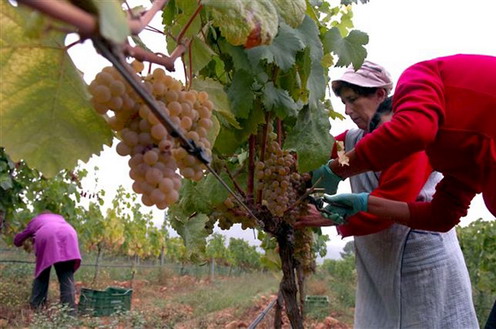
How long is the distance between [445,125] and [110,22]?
181 centimetres

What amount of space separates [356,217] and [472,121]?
786 millimetres

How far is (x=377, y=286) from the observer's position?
2801 mm

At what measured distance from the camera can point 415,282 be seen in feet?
8.69

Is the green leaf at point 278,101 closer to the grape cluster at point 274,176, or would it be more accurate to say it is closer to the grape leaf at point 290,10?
the grape cluster at point 274,176

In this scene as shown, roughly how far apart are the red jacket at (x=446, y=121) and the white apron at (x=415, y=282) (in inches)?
22.5

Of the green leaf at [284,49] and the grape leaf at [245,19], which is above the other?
the green leaf at [284,49]

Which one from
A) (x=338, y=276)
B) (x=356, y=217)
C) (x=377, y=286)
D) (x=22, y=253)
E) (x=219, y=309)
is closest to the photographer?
(x=356, y=217)

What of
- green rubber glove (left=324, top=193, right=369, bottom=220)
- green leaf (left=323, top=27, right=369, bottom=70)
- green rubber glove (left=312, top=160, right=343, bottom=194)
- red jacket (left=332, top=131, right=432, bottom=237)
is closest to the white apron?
red jacket (left=332, top=131, right=432, bottom=237)

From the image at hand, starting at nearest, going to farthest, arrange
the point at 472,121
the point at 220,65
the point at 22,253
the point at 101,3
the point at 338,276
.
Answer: the point at 101,3 → the point at 220,65 → the point at 472,121 → the point at 22,253 → the point at 338,276

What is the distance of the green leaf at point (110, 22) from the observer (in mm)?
429

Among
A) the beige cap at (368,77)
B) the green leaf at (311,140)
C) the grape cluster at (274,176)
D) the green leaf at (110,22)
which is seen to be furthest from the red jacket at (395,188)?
the green leaf at (110,22)

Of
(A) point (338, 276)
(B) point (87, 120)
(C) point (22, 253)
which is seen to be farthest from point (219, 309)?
(A) point (338, 276)

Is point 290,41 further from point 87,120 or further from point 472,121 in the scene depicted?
point 472,121

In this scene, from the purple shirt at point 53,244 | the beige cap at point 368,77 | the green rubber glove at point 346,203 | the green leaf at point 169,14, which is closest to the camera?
the green leaf at point 169,14
